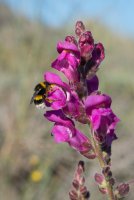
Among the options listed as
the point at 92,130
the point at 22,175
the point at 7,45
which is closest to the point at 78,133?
the point at 92,130

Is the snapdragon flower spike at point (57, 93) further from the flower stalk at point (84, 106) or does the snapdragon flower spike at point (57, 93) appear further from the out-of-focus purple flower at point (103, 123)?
the out-of-focus purple flower at point (103, 123)

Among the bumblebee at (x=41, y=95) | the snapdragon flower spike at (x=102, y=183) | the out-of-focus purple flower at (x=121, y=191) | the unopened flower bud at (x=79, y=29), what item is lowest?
the out-of-focus purple flower at (x=121, y=191)

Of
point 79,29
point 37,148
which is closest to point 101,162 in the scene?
point 79,29

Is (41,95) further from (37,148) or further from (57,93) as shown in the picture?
(37,148)

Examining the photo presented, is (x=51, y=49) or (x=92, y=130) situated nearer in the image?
(x=92, y=130)

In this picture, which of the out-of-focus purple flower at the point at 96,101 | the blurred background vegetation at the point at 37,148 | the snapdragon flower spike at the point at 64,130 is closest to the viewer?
the out-of-focus purple flower at the point at 96,101

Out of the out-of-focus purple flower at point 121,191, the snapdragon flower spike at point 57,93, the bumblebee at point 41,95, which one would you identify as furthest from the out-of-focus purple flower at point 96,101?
the out-of-focus purple flower at point 121,191

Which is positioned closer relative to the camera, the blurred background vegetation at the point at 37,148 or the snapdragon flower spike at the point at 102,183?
the snapdragon flower spike at the point at 102,183

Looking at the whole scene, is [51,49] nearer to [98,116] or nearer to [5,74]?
[5,74]
